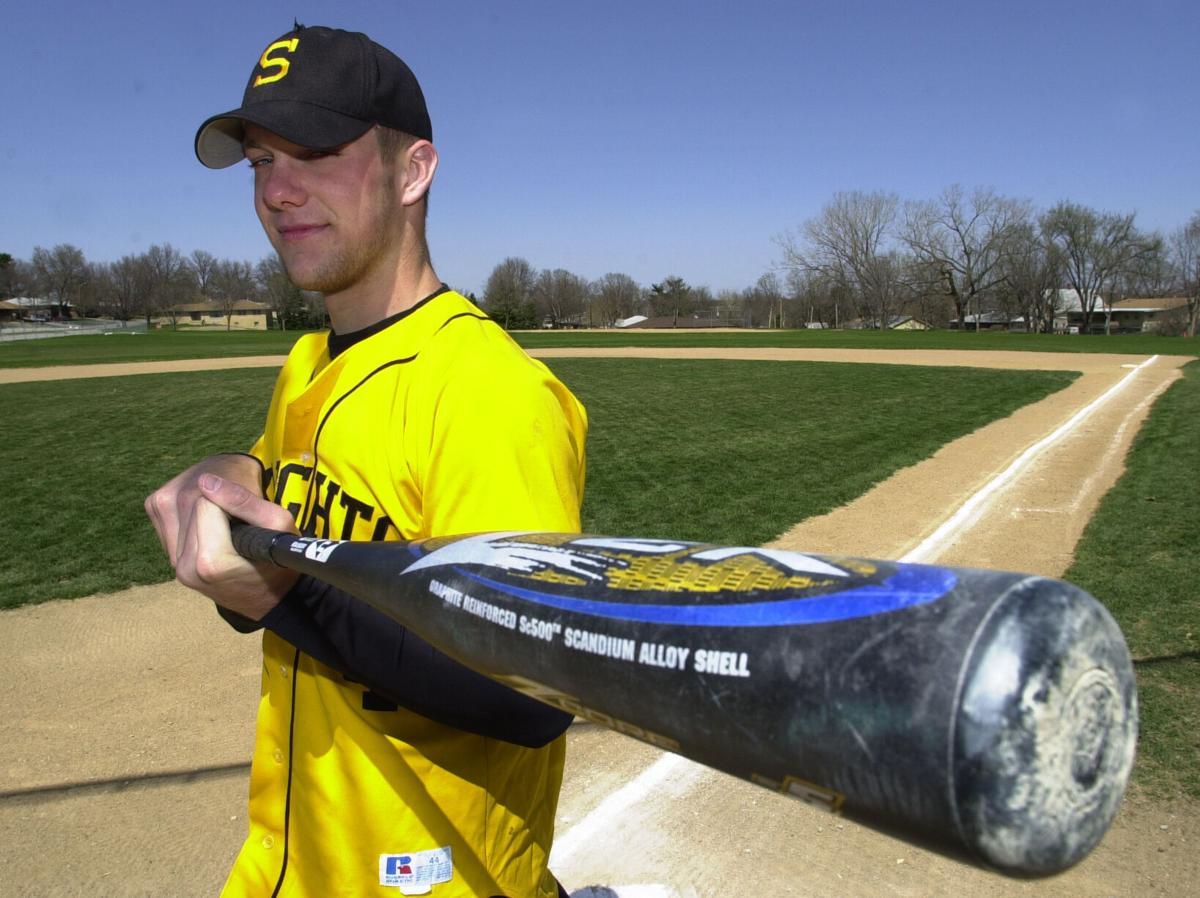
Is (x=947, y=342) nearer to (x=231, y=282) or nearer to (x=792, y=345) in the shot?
(x=792, y=345)

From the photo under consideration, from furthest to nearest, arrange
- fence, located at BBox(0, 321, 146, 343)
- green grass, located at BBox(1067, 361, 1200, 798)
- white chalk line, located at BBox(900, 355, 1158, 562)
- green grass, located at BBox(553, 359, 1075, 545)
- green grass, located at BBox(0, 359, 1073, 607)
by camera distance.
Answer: fence, located at BBox(0, 321, 146, 343)
green grass, located at BBox(553, 359, 1075, 545)
green grass, located at BBox(0, 359, 1073, 607)
white chalk line, located at BBox(900, 355, 1158, 562)
green grass, located at BBox(1067, 361, 1200, 798)

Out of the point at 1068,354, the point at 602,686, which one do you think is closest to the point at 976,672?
the point at 602,686

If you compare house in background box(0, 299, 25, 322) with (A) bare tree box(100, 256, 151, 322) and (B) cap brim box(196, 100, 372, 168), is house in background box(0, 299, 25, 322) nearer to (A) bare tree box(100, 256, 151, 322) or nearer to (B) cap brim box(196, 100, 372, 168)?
(A) bare tree box(100, 256, 151, 322)

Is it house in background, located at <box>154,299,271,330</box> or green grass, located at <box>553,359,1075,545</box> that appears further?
house in background, located at <box>154,299,271,330</box>

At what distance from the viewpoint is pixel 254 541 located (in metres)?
1.22

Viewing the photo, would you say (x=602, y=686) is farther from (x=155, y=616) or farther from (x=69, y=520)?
(x=69, y=520)

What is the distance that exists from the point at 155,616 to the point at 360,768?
4.93m

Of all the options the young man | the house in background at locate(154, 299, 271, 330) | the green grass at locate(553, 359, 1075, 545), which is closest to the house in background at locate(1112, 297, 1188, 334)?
the green grass at locate(553, 359, 1075, 545)

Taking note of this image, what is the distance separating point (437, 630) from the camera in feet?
3.48

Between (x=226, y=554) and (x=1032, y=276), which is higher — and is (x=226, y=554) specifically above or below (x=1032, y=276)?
below

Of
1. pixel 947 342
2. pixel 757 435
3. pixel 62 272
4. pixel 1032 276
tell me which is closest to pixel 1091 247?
pixel 1032 276

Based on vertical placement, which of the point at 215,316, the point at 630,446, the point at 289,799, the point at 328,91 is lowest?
the point at 630,446

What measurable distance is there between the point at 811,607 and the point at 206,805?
3.46 metres

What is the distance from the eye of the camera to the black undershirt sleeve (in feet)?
3.80
